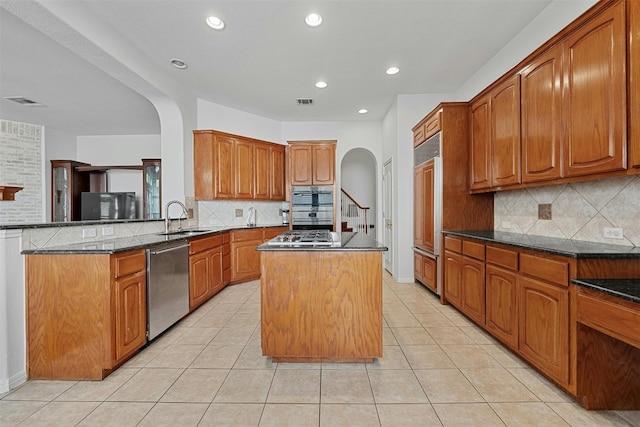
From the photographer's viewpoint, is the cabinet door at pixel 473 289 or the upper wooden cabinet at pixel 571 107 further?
the cabinet door at pixel 473 289

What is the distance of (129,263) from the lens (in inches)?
84.8

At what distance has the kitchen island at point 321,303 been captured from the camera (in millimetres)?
2066

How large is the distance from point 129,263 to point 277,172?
3380mm

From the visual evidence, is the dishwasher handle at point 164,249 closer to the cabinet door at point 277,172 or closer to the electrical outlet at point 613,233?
the cabinet door at point 277,172

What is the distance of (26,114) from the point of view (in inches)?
199

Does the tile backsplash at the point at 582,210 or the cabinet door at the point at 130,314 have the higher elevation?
the tile backsplash at the point at 582,210

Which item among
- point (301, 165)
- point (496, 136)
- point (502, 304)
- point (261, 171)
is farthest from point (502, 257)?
point (261, 171)

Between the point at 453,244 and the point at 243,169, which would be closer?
the point at 453,244

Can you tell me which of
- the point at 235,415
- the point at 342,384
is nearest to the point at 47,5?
the point at 235,415

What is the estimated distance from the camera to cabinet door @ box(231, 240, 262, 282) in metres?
4.35

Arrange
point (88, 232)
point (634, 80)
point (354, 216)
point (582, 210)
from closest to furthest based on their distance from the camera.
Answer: point (634, 80) < point (582, 210) < point (88, 232) < point (354, 216)

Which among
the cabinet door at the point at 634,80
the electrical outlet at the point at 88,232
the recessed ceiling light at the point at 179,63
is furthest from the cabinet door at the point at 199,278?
the cabinet door at the point at 634,80

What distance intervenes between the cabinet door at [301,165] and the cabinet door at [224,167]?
1069 mm

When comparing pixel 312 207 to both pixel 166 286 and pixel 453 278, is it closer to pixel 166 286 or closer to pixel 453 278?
pixel 453 278
